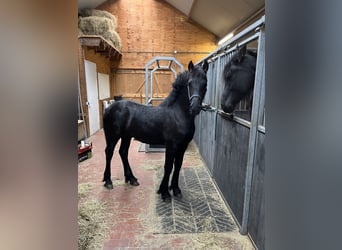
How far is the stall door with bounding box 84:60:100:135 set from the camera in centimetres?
576

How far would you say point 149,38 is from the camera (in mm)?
8469

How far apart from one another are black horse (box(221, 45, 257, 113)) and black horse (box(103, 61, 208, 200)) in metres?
0.30

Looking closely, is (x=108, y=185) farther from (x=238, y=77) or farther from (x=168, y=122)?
(x=238, y=77)

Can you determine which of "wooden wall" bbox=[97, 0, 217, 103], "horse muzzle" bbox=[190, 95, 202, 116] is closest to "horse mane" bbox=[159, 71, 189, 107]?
"horse muzzle" bbox=[190, 95, 202, 116]

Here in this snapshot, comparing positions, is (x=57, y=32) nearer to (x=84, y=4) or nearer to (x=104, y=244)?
(x=104, y=244)

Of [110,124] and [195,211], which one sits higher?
[110,124]

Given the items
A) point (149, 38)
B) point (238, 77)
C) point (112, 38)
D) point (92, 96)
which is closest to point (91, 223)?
point (238, 77)

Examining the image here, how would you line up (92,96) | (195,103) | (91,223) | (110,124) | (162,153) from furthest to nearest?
(92,96), (162,153), (110,124), (195,103), (91,223)

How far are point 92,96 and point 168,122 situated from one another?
14.5 feet

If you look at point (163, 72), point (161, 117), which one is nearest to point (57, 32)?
point (161, 117)

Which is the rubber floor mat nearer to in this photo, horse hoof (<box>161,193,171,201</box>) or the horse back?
horse hoof (<box>161,193,171,201</box>)

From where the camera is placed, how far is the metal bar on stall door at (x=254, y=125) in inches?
60.6

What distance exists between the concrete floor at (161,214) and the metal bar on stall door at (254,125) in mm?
311

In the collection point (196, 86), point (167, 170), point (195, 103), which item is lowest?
point (167, 170)
